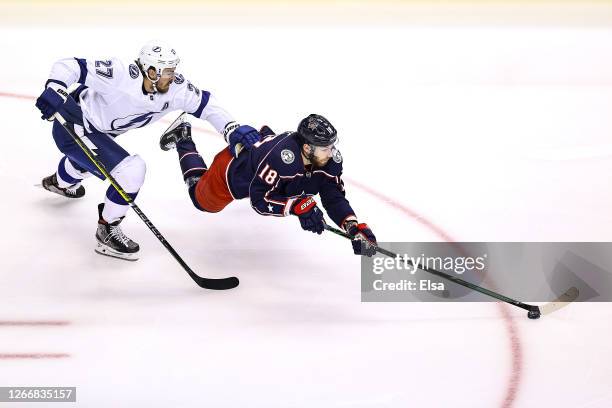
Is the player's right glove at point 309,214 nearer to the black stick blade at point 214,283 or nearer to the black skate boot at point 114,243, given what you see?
the black stick blade at point 214,283

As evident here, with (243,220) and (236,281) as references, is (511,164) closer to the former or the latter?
(243,220)

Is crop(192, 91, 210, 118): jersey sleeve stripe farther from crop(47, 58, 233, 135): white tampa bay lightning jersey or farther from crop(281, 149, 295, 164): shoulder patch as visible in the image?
crop(281, 149, 295, 164): shoulder patch

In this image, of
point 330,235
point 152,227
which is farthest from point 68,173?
point 330,235

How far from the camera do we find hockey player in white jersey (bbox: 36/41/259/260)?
4.09m

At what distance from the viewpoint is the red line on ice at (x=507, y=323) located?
11.3 ft

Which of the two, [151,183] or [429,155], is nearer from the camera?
[151,183]

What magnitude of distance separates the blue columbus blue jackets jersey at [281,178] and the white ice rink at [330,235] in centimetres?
37

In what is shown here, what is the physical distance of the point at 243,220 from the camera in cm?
473

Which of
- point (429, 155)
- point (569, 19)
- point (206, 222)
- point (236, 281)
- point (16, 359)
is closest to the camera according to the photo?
point (16, 359)

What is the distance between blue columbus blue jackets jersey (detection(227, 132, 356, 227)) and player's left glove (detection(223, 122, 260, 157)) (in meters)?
0.04

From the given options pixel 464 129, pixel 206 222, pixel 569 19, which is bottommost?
pixel 206 222

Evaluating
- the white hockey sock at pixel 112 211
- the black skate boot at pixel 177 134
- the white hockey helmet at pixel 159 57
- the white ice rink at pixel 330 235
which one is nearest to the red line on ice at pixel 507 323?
the white ice rink at pixel 330 235

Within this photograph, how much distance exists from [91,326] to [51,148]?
6.11 ft

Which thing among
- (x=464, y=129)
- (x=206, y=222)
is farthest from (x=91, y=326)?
(x=464, y=129)
